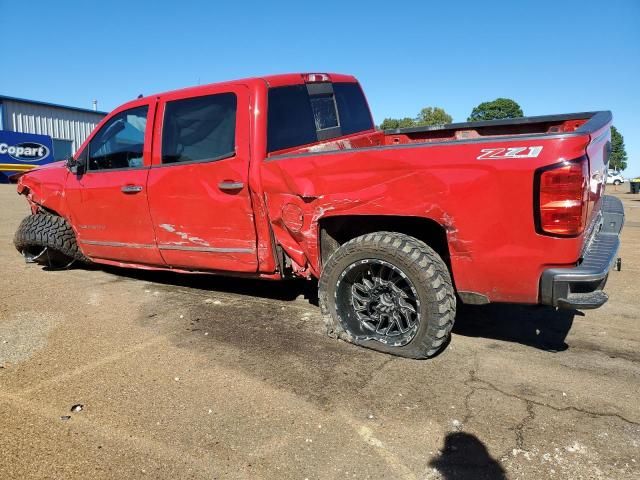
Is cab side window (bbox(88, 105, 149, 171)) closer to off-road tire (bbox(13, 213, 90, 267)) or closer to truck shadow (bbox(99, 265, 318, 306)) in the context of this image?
off-road tire (bbox(13, 213, 90, 267))

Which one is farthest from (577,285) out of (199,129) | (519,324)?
(199,129)

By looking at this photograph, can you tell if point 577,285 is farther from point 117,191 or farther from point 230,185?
point 117,191

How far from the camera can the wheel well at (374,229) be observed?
3.40 m

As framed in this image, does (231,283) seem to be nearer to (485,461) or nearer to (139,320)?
(139,320)

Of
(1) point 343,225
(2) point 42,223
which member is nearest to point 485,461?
(1) point 343,225

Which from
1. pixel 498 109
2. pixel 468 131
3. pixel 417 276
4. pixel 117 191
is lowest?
pixel 417 276

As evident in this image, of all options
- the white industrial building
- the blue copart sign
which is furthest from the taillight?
the white industrial building

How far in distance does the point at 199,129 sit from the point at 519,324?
318cm

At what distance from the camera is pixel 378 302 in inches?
137

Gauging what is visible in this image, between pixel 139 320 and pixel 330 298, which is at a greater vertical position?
pixel 330 298

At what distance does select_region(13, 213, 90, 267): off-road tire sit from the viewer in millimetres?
5516

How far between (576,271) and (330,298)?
1603mm

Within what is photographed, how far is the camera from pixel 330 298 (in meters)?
3.55

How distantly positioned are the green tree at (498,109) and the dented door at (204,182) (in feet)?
194
